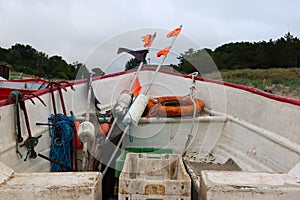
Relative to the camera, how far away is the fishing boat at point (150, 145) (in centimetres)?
167

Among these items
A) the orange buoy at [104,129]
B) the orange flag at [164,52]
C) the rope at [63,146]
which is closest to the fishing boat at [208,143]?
the rope at [63,146]

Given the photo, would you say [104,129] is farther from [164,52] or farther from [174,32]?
[174,32]

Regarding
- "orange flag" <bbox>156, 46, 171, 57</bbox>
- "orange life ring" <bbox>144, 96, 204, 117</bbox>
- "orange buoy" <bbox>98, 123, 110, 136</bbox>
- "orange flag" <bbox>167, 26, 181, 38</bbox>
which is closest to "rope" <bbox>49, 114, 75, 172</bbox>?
"orange buoy" <bbox>98, 123, 110, 136</bbox>

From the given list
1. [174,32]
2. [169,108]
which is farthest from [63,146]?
[174,32]

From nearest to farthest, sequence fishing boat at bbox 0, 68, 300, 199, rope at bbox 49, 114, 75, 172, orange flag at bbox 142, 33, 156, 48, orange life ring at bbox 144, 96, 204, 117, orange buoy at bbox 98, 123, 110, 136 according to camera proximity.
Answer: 1. fishing boat at bbox 0, 68, 300, 199
2. rope at bbox 49, 114, 75, 172
3. orange buoy at bbox 98, 123, 110, 136
4. orange flag at bbox 142, 33, 156, 48
5. orange life ring at bbox 144, 96, 204, 117

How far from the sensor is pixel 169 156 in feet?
7.72

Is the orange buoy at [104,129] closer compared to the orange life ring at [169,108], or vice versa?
the orange buoy at [104,129]

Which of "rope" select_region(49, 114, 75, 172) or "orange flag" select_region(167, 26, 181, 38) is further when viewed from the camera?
"orange flag" select_region(167, 26, 181, 38)

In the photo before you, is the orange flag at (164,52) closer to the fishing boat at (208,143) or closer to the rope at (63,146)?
the fishing boat at (208,143)

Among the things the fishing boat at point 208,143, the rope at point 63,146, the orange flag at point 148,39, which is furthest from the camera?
the orange flag at point 148,39

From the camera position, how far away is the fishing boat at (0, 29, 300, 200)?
5.48 feet

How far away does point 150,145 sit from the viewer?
359 centimetres

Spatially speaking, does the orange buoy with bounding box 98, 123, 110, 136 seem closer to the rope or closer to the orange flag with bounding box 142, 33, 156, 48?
the rope

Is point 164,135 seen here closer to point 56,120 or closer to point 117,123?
point 117,123
